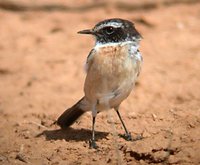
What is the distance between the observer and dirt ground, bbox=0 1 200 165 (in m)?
7.46

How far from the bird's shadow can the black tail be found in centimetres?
10

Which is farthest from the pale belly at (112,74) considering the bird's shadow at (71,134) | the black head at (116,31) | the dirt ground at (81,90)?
the bird's shadow at (71,134)

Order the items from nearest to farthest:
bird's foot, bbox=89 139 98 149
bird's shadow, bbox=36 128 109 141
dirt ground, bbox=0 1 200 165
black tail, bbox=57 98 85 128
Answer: dirt ground, bbox=0 1 200 165 < bird's foot, bbox=89 139 98 149 < bird's shadow, bbox=36 128 109 141 < black tail, bbox=57 98 85 128

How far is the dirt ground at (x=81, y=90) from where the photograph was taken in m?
7.46

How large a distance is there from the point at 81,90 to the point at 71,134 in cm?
175

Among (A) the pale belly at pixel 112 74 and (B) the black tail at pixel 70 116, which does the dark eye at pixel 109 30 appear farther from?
(B) the black tail at pixel 70 116

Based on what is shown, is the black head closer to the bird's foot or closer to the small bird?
the small bird

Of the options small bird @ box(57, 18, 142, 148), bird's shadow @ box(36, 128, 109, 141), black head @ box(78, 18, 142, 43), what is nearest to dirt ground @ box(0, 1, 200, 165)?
bird's shadow @ box(36, 128, 109, 141)

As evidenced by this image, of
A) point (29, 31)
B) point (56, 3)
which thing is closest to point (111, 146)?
point (29, 31)

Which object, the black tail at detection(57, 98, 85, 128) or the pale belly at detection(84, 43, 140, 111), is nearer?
the pale belly at detection(84, 43, 140, 111)

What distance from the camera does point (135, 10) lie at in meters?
12.7

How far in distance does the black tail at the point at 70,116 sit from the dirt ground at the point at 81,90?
0.35 ft

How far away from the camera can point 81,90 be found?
32.8 feet

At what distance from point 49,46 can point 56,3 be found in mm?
2221
